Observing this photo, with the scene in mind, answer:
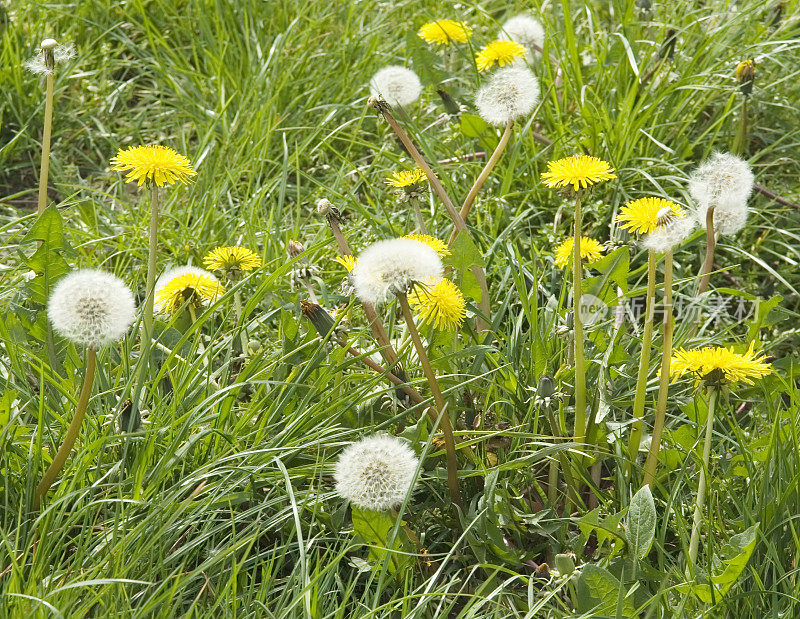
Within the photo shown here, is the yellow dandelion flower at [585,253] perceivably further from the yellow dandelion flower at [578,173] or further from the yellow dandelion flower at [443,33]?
the yellow dandelion flower at [443,33]

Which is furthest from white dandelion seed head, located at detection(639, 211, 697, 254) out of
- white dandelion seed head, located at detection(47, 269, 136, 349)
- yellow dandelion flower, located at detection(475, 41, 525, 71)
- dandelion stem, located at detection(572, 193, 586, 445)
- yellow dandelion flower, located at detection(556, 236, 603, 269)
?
yellow dandelion flower, located at detection(475, 41, 525, 71)

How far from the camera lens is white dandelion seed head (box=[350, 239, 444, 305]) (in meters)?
1.66

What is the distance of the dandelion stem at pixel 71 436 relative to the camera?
5.53 ft

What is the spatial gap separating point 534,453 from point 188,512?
693mm

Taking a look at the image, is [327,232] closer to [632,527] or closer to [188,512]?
[188,512]

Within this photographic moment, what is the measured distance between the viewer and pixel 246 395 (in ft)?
→ 7.90

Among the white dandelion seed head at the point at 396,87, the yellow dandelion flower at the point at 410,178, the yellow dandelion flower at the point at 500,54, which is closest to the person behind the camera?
the yellow dandelion flower at the point at 410,178

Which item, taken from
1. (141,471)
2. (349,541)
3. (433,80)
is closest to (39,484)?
(141,471)

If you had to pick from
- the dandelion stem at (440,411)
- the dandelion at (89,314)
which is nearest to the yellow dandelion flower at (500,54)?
the dandelion stem at (440,411)

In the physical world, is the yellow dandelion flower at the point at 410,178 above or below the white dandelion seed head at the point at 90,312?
below

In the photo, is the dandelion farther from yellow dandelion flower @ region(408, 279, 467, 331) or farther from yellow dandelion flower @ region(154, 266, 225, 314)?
yellow dandelion flower @ region(408, 279, 467, 331)

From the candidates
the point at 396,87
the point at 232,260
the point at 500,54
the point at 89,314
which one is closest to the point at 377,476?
the point at 89,314

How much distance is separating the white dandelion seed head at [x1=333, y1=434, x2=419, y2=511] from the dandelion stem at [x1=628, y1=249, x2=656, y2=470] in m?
0.48

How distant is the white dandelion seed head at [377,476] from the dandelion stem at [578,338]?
375mm
